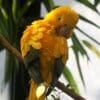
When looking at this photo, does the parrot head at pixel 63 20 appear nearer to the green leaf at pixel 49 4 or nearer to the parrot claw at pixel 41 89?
the parrot claw at pixel 41 89

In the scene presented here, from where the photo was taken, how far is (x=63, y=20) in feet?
3.20

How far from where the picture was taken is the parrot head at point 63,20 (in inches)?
37.6

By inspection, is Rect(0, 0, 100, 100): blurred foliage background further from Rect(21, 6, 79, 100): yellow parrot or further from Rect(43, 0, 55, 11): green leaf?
Rect(21, 6, 79, 100): yellow parrot

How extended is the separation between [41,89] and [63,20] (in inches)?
6.3

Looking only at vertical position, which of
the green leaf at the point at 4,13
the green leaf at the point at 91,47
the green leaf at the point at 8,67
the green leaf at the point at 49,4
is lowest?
the green leaf at the point at 91,47

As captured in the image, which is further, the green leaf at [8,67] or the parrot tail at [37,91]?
the green leaf at [8,67]

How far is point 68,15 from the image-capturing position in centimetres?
96

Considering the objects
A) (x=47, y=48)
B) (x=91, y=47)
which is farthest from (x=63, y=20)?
(x=91, y=47)

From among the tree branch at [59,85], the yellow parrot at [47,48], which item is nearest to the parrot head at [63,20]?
the yellow parrot at [47,48]

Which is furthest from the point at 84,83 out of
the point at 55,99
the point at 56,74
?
the point at 56,74

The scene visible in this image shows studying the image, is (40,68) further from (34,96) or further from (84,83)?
(84,83)

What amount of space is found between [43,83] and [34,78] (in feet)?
0.07

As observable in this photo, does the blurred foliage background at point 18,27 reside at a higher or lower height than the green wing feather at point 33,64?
lower

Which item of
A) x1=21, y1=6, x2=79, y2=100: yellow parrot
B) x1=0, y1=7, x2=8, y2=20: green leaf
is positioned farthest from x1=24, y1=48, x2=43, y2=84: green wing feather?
x1=0, y1=7, x2=8, y2=20: green leaf
